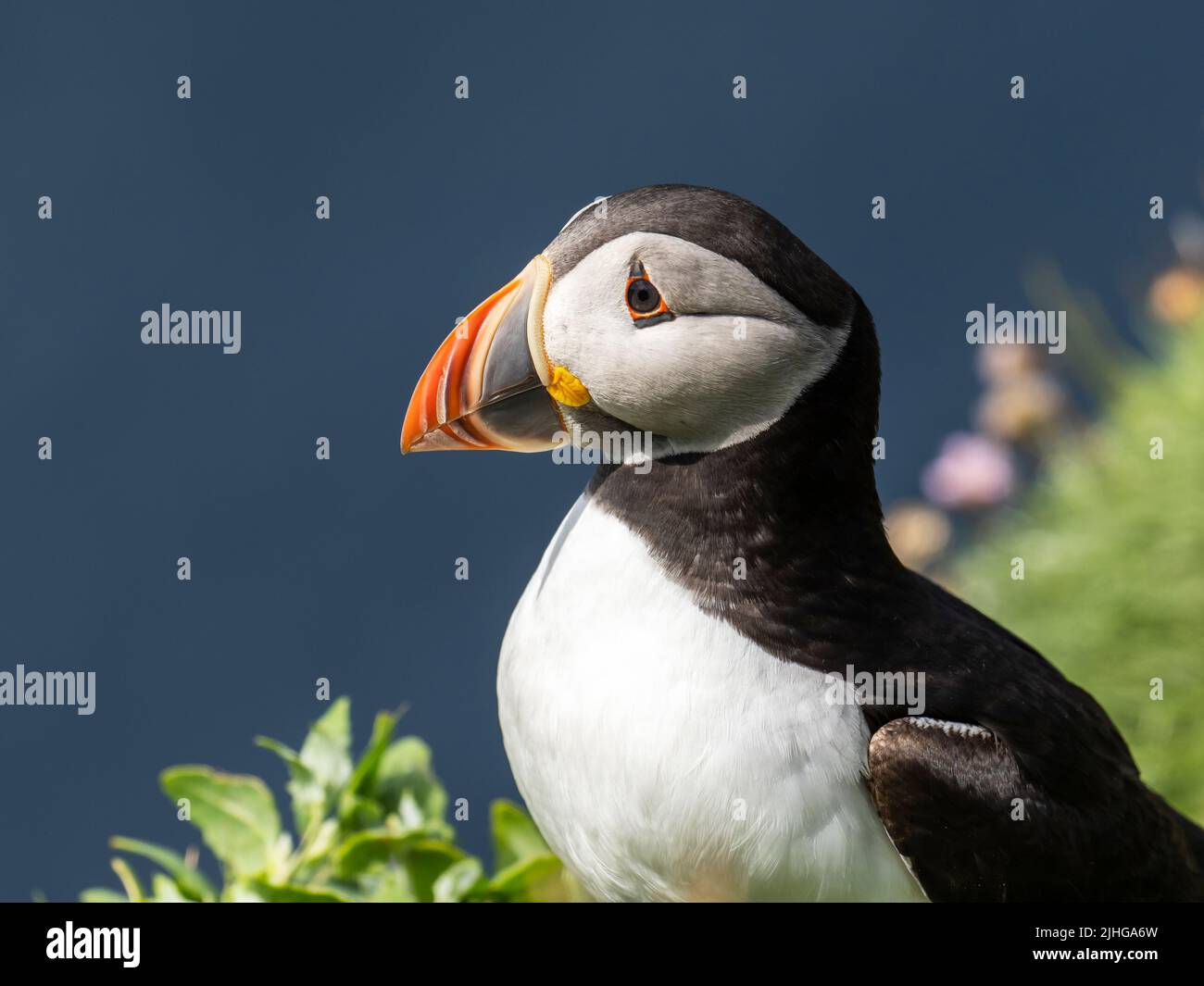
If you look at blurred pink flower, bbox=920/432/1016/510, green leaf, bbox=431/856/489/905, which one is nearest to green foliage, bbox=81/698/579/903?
green leaf, bbox=431/856/489/905

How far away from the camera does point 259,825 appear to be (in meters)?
2.84

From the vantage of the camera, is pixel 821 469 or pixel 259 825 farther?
pixel 259 825

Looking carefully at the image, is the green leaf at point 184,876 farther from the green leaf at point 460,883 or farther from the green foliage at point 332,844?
the green leaf at point 460,883

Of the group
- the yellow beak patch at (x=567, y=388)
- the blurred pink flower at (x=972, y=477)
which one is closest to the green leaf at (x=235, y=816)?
the yellow beak patch at (x=567, y=388)

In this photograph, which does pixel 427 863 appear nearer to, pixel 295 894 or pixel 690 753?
pixel 295 894

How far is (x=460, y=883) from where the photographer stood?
2.72 metres

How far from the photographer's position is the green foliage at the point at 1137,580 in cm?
433

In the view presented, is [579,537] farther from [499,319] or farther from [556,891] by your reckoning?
[556,891]

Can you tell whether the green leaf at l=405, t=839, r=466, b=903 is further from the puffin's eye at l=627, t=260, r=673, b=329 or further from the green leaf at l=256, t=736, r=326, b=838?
the puffin's eye at l=627, t=260, r=673, b=329

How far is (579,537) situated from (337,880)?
34.9 inches

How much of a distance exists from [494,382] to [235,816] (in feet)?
3.42

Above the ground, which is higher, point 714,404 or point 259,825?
point 714,404

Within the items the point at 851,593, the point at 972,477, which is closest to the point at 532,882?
the point at 851,593
